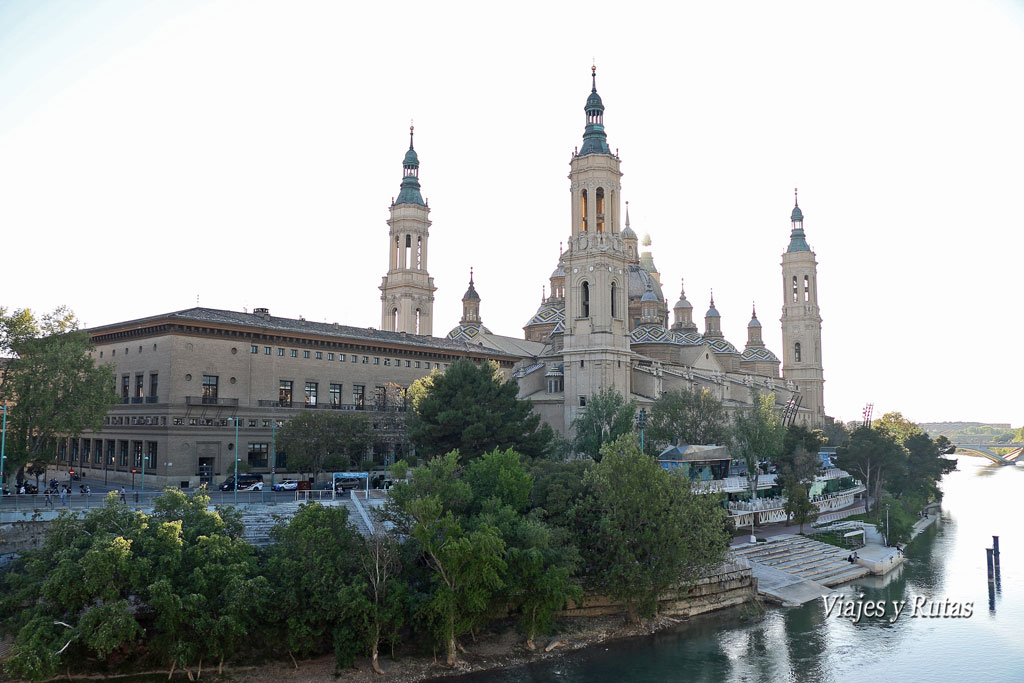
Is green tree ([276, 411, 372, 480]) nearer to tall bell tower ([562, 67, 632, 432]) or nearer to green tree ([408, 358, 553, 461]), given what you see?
green tree ([408, 358, 553, 461])

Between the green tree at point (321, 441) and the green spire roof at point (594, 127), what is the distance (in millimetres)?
39607

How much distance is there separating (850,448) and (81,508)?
204 feet

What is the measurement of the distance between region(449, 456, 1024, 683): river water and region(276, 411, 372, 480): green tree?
2749cm

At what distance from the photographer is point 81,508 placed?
38.3 meters

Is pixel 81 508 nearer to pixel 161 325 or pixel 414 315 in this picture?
pixel 161 325

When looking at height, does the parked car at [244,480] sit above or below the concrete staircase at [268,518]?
above

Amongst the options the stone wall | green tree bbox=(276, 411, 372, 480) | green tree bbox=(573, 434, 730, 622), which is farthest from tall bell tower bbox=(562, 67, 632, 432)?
green tree bbox=(573, 434, 730, 622)

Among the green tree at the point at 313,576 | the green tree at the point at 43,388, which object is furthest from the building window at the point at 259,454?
the green tree at the point at 313,576

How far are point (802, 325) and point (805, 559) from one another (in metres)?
80.0

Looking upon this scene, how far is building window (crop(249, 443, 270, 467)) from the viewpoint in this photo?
211 feet

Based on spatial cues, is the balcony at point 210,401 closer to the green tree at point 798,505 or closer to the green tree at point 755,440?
the green tree at point 755,440

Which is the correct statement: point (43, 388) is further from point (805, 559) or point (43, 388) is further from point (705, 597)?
point (805, 559)

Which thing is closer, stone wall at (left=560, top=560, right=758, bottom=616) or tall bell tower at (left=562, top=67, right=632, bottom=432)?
stone wall at (left=560, top=560, right=758, bottom=616)

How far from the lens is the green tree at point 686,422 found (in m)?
68.1
